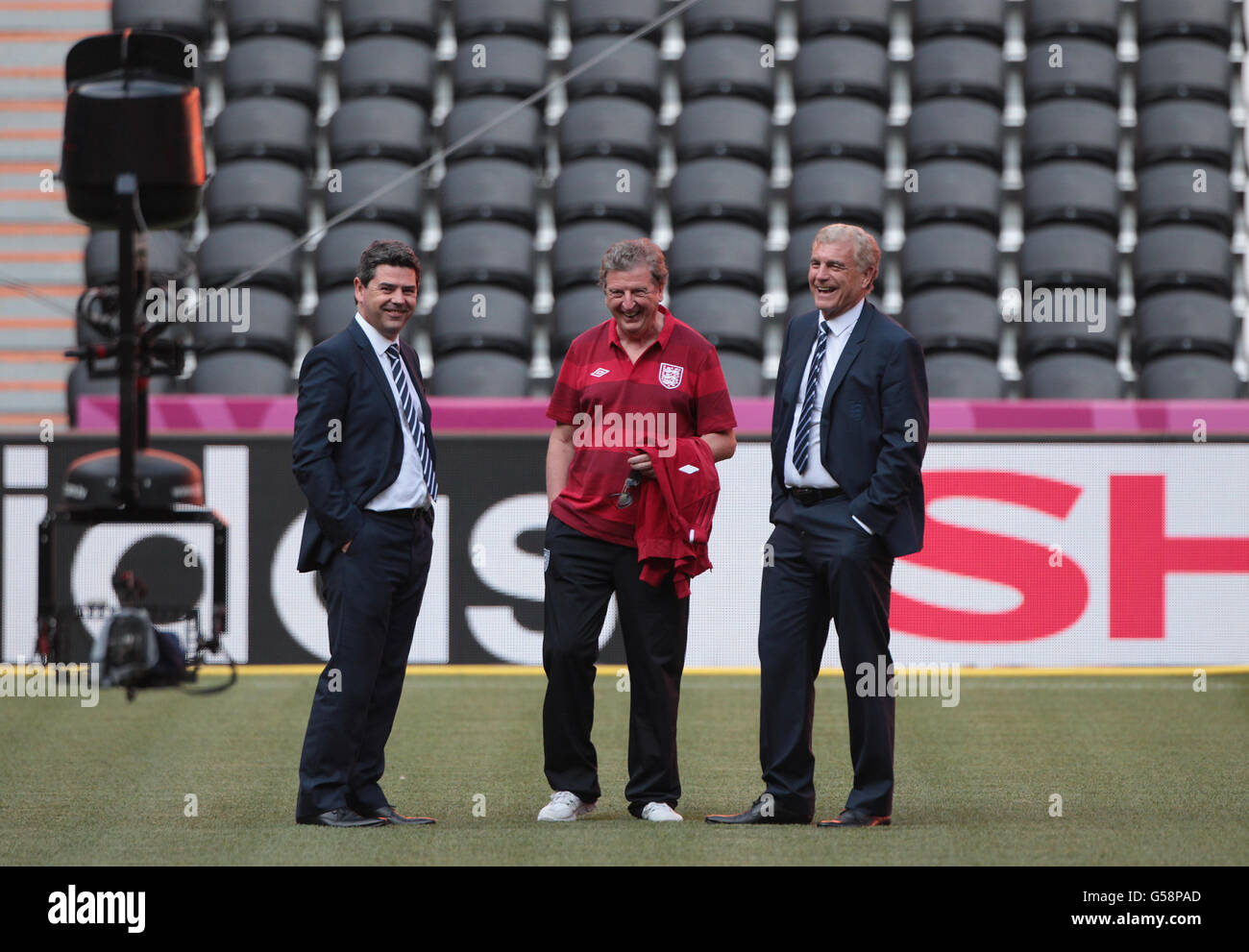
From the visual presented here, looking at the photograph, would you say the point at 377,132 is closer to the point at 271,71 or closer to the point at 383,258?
the point at 271,71

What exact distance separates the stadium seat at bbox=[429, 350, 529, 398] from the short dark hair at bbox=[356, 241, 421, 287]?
4879 mm

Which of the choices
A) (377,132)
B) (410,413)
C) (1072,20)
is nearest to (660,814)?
(410,413)

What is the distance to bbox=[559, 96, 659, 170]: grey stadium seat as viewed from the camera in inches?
399

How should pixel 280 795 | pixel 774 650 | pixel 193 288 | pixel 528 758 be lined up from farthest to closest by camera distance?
pixel 193 288 < pixel 528 758 < pixel 280 795 < pixel 774 650

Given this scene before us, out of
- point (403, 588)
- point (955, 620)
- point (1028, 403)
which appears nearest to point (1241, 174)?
point (1028, 403)

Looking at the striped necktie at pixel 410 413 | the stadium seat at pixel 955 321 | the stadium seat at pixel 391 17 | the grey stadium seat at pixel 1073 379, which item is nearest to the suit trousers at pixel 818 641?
the striped necktie at pixel 410 413

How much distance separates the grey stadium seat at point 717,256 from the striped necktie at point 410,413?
5548 mm

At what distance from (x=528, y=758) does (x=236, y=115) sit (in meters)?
6.13

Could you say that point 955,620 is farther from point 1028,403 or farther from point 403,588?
point 403,588

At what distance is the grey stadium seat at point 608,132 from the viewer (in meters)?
10.1

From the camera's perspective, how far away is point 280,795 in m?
4.59

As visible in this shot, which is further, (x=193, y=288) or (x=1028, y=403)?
(x=193, y=288)

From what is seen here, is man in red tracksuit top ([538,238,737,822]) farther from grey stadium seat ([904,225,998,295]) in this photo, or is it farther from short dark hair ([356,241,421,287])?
grey stadium seat ([904,225,998,295])

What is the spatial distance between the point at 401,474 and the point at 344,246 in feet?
19.4
